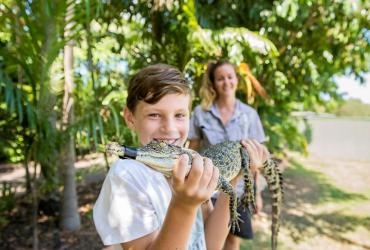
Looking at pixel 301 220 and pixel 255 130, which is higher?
pixel 255 130

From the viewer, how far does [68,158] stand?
419cm

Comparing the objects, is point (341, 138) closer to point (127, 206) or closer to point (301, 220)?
point (301, 220)

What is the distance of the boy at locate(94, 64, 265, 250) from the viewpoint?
1.03 metres

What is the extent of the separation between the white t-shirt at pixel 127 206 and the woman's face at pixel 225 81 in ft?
6.34

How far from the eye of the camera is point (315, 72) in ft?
20.0

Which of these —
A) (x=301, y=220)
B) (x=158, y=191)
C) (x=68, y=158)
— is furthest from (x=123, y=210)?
(x=301, y=220)

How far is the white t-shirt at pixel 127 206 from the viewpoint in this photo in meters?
1.13

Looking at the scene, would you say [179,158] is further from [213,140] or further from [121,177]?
[213,140]

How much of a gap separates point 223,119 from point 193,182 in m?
2.08

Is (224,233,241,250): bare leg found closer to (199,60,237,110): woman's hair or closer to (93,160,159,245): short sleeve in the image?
(199,60,237,110): woman's hair

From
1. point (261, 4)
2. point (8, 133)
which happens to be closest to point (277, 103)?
point (261, 4)

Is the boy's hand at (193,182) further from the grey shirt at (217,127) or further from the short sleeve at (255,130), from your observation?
the short sleeve at (255,130)

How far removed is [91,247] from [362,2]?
13.9 ft

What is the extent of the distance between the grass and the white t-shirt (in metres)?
3.45
